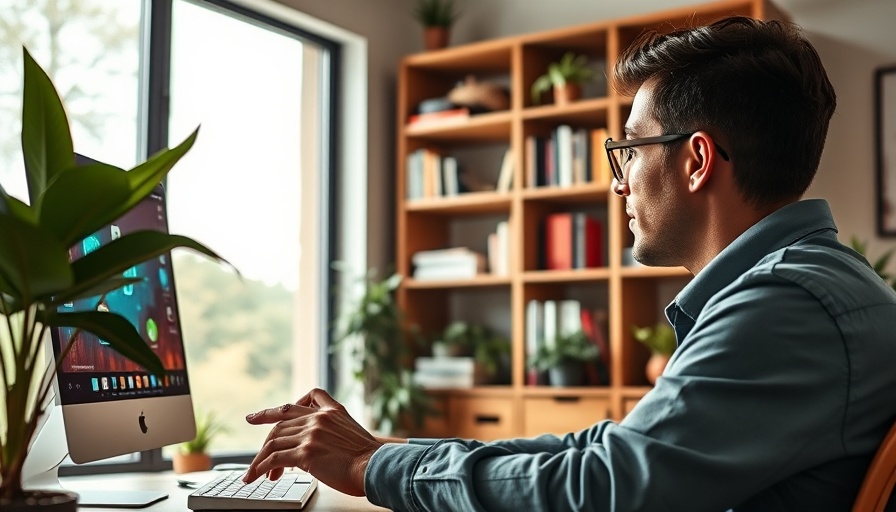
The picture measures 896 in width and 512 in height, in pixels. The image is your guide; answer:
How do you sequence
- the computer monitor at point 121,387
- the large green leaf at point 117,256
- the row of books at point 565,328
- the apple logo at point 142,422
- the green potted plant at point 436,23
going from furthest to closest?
the green potted plant at point 436,23 < the row of books at point 565,328 < the apple logo at point 142,422 < the computer monitor at point 121,387 < the large green leaf at point 117,256

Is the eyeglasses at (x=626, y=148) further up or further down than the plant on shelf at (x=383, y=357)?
further up

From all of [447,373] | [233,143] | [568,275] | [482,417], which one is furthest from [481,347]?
[233,143]

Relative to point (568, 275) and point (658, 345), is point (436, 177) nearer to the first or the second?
point (568, 275)

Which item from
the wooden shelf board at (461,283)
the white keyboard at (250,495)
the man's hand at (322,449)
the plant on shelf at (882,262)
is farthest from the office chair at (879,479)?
the wooden shelf board at (461,283)

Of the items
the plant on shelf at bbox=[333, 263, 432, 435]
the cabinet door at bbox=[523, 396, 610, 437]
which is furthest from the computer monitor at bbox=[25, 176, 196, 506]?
the cabinet door at bbox=[523, 396, 610, 437]

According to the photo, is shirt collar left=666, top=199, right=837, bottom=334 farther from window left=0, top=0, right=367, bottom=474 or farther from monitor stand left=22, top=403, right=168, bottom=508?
window left=0, top=0, right=367, bottom=474

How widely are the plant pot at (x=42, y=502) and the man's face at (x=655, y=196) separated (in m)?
0.85

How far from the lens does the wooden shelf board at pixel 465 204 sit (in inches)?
163

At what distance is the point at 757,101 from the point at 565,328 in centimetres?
271

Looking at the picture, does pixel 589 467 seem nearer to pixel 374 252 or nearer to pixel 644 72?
pixel 644 72

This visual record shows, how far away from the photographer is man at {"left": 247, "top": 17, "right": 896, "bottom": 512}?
1013mm

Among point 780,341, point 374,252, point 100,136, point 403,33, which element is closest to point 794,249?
point 780,341

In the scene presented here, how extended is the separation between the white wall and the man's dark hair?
8.13ft

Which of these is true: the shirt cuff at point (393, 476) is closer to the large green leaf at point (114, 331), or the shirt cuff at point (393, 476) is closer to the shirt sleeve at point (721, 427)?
the shirt sleeve at point (721, 427)
